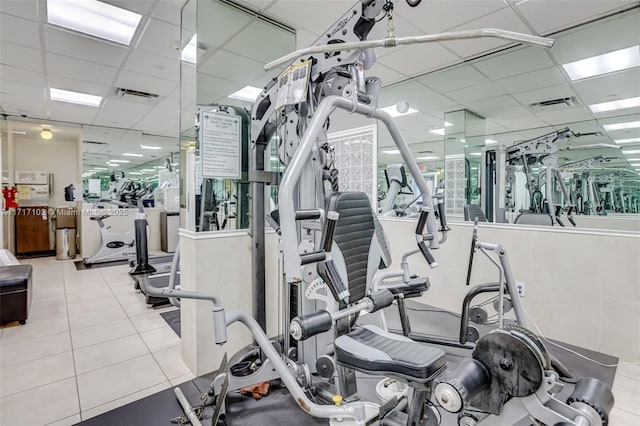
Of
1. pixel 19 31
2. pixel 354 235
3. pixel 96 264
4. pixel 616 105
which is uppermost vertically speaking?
pixel 19 31

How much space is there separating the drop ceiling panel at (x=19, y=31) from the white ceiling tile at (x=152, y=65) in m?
0.82

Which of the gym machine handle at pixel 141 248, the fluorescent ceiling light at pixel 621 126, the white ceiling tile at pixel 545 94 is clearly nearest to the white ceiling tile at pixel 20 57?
the gym machine handle at pixel 141 248

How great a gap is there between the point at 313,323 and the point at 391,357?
1.18 ft

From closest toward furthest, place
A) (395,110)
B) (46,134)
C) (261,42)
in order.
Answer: (261,42)
(395,110)
(46,134)

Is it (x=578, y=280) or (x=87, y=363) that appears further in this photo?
(x=578, y=280)

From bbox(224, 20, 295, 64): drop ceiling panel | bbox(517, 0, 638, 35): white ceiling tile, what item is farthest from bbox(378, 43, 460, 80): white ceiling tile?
bbox(224, 20, 295, 64): drop ceiling panel

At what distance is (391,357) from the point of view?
4.43 ft

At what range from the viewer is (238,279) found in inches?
96.7

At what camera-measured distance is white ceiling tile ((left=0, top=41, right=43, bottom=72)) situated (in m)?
3.45

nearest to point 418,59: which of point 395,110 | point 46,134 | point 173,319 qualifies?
point 395,110

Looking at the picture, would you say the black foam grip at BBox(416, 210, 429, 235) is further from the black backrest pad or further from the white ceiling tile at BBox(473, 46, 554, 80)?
the white ceiling tile at BBox(473, 46, 554, 80)

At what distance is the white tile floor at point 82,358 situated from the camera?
6.44 ft

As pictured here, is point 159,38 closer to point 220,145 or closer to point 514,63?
point 220,145

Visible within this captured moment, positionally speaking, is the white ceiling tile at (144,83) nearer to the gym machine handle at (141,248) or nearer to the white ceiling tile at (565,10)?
the gym machine handle at (141,248)
